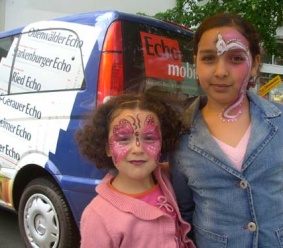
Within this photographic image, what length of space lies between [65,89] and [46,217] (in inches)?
40.8

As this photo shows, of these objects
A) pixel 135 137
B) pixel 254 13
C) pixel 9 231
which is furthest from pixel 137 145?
pixel 254 13

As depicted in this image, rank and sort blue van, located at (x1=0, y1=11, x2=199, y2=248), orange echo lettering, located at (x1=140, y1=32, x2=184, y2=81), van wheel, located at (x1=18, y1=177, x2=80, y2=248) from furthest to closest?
van wheel, located at (x1=18, y1=177, x2=80, y2=248), orange echo lettering, located at (x1=140, y1=32, x2=184, y2=81), blue van, located at (x1=0, y1=11, x2=199, y2=248)

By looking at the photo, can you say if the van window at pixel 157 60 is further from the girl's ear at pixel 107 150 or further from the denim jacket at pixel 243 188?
the denim jacket at pixel 243 188

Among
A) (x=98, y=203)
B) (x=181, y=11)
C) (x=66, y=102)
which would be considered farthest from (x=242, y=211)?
(x=181, y=11)

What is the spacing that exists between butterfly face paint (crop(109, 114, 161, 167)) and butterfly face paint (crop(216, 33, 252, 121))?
307 mm

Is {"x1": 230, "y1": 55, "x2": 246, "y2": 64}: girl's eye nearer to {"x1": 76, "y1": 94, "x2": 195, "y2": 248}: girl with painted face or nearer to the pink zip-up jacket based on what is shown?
{"x1": 76, "y1": 94, "x2": 195, "y2": 248}: girl with painted face

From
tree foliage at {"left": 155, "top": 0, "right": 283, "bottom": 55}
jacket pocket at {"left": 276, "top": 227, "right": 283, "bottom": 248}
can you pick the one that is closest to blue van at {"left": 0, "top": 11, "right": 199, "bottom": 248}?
jacket pocket at {"left": 276, "top": 227, "right": 283, "bottom": 248}

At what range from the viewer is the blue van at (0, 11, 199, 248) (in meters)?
2.76

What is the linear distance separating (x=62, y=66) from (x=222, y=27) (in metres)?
1.74

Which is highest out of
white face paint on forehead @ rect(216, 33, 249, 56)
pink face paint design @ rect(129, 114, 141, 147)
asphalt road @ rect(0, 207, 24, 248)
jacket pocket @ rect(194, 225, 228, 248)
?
white face paint on forehead @ rect(216, 33, 249, 56)

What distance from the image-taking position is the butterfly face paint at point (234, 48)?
5.02ft

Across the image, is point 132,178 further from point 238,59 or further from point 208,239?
point 238,59

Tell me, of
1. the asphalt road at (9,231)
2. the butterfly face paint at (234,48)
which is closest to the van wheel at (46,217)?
the asphalt road at (9,231)

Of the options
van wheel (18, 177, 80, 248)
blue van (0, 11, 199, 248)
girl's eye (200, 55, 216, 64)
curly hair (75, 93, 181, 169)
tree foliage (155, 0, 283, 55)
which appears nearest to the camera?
girl's eye (200, 55, 216, 64)
